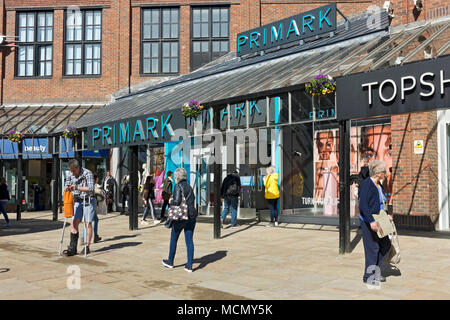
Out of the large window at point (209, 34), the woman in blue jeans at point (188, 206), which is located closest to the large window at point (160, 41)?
the large window at point (209, 34)

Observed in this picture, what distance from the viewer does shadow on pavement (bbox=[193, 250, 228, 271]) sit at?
8.46 metres

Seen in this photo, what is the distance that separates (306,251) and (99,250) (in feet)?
14.8

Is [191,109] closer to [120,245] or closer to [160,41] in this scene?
[120,245]

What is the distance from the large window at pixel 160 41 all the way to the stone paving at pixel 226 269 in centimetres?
1485

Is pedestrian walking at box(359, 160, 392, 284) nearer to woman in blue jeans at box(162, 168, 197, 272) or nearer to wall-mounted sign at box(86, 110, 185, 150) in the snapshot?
woman in blue jeans at box(162, 168, 197, 272)

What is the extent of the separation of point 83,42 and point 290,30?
44.5 feet

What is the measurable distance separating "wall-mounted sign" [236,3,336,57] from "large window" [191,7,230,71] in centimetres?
585

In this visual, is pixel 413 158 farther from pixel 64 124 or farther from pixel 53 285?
pixel 64 124

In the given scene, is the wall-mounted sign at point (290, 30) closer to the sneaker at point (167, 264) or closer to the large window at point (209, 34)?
the large window at point (209, 34)

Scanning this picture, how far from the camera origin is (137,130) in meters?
14.2

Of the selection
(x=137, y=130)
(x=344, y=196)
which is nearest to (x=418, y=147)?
(x=344, y=196)

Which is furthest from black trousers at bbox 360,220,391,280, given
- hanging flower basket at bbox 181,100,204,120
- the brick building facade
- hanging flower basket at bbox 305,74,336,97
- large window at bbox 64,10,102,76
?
large window at bbox 64,10,102,76

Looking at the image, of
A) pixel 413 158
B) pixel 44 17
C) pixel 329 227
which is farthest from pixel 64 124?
pixel 413 158

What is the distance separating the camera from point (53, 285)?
22.2ft
